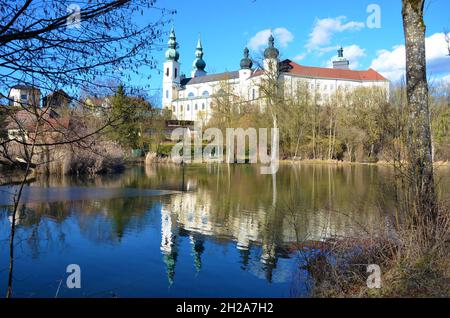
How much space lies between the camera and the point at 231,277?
689 centimetres

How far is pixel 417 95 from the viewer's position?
660 centimetres

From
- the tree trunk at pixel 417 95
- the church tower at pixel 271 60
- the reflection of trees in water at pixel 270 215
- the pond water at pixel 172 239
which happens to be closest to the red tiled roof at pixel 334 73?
the church tower at pixel 271 60

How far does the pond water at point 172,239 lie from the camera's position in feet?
21.3

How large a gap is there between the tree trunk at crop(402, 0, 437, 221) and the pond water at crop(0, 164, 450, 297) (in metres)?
0.88

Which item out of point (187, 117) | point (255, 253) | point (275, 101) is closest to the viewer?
point (255, 253)

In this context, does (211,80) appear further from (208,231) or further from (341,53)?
(208,231)

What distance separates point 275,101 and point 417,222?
36058 millimetres

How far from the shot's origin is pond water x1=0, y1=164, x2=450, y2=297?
21.3ft

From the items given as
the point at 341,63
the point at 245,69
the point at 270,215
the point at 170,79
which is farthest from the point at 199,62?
the point at 270,215

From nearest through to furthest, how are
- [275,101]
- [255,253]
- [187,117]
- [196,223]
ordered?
[255,253] < [196,223] < [275,101] < [187,117]

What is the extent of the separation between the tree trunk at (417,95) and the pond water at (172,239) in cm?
88

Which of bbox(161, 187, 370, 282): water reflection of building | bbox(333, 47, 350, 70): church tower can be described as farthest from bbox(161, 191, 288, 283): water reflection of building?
bbox(333, 47, 350, 70): church tower
